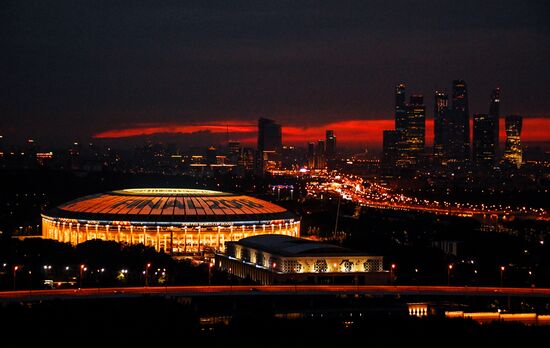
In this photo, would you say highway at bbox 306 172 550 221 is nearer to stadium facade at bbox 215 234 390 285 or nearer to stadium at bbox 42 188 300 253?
stadium at bbox 42 188 300 253

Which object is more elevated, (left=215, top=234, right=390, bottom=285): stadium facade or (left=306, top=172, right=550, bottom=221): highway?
(left=215, top=234, right=390, bottom=285): stadium facade

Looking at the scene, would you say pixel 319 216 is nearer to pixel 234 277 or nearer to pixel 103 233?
pixel 103 233

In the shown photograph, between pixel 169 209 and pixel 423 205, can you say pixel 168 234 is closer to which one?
pixel 169 209

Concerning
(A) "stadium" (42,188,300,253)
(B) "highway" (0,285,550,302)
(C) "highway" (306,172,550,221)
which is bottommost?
(C) "highway" (306,172,550,221)

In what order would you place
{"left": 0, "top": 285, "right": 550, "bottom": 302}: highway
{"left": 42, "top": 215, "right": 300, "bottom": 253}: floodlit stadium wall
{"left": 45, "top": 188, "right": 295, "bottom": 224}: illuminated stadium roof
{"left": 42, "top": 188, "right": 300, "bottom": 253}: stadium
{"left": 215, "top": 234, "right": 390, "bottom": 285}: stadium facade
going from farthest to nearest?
{"left": 45, "top": 188, "right": 295, "bottom": 224}: illuminated stadium roof < {"left": 42, "top": 188, "right": 300, "bottom": 253}: stadium < {"left": 42, "top": 215, "right": 300, "bottom": 253}: floodlit stadium wall < {"left": 215, "top": 234, "right": 390, "bottom": 285}: stadium facade < {"left": 0, "top": 285, "right": 550, "bottom": 302}: highway

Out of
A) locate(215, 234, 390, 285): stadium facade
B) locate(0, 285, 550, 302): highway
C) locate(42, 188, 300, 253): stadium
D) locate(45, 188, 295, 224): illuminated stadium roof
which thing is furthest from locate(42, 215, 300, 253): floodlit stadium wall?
locate(0, 285, 550, 302): highway

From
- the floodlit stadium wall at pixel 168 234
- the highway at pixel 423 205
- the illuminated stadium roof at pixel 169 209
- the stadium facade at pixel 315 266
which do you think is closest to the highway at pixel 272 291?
the stadium facade at pixel 315 266

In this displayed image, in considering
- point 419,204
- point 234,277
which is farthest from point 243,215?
point 419,204

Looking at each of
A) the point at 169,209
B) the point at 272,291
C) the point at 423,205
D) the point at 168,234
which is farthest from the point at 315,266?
the point at 423,205

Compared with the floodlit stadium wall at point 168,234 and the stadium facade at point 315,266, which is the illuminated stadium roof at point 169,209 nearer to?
the floodlit stadium wall at point 168,234
